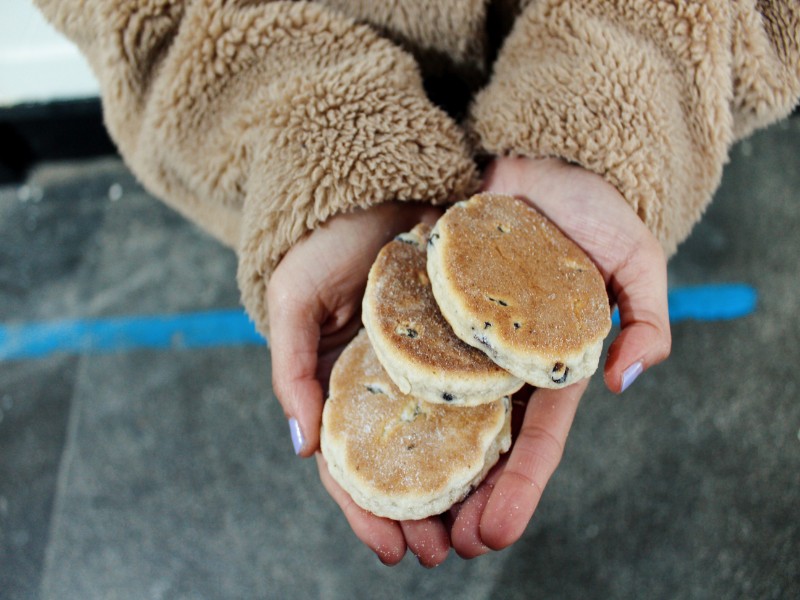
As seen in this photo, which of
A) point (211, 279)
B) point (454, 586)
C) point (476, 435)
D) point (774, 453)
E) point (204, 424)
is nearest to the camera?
point (476, 435)

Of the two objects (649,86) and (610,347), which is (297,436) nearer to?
(610,347)

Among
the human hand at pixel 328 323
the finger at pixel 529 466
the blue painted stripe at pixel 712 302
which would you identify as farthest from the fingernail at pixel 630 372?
the blue painted stripe at pixel 712 302

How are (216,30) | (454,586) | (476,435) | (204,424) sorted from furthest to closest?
(204,424)
(454,586)
(216,30)
(476,435)

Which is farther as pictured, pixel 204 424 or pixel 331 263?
pixel 204 424

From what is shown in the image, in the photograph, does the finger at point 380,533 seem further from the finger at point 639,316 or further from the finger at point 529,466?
the finger at point 639,316

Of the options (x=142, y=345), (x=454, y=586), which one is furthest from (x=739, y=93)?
(x=142, y=345)

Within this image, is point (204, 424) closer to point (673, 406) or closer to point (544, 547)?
point (544, 547)

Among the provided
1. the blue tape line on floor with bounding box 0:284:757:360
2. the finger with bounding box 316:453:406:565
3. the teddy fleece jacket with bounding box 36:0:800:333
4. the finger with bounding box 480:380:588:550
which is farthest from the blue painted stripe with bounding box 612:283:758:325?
the finger with bounding box 316:453:406:565

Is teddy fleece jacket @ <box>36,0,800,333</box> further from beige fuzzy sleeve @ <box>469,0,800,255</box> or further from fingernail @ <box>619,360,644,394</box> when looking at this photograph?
fingernail @ <box>619,360,644,394</box>
